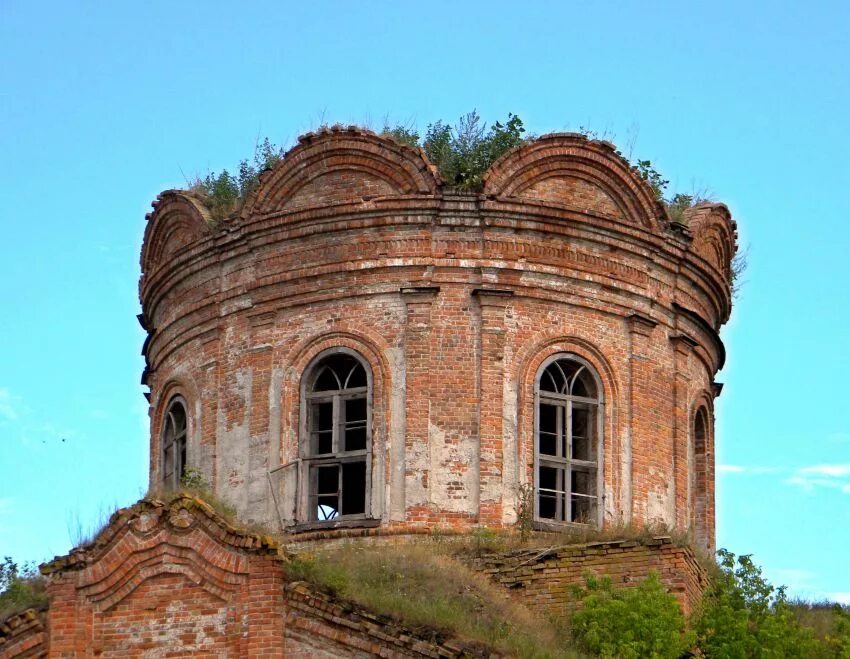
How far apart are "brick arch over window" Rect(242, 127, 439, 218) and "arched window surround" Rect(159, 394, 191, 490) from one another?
8.32 feet

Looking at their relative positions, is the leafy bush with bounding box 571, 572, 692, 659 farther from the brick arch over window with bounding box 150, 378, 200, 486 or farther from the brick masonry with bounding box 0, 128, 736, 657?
the brick arch over window with bounding box 150, 378, 200, 486

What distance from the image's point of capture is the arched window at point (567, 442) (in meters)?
25.8

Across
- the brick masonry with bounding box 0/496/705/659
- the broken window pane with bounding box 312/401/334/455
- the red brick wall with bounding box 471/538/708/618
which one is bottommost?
the brick masonry with bounding box 0/496/705/659

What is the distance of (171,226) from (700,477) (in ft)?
24.2

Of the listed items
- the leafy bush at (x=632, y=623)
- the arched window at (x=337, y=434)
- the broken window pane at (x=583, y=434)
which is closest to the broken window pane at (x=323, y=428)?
the arched window at (x=337, y=434)

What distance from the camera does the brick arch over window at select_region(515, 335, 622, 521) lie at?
2572 centimetres

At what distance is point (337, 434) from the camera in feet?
85.0

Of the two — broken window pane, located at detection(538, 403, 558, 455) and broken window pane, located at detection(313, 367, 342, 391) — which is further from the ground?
broken window pane, located at detection(313, 367, 342, 391)

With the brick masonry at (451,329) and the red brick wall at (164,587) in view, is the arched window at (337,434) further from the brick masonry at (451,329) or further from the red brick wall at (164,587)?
the red brick wall at (164,587)

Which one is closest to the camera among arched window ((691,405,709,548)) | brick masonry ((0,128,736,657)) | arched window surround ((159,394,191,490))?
brick masonry ((0,128,736,657))

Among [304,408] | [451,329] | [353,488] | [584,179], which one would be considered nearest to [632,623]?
[353,488]

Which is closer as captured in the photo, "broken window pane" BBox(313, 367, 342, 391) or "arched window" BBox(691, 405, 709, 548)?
"broken window pane" BBox(313, 367, 342, 391)

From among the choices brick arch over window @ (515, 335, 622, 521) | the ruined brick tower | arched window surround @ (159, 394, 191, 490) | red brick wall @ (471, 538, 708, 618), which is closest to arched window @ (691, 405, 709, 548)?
the ruined brick tower

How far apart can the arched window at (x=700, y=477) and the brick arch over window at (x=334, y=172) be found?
4.90 m
